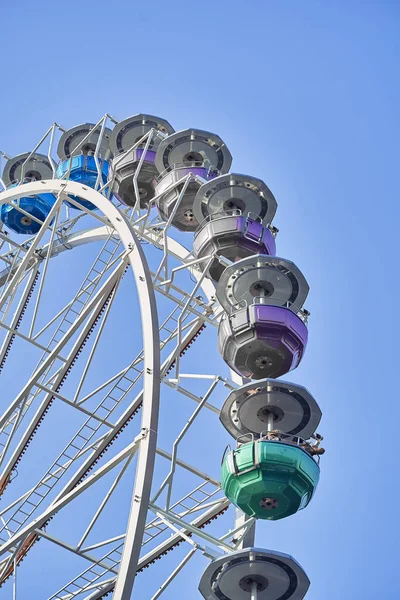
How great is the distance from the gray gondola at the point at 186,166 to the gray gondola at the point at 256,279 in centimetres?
288

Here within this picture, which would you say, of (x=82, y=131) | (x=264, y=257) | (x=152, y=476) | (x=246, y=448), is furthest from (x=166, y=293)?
(x=82, y=131)

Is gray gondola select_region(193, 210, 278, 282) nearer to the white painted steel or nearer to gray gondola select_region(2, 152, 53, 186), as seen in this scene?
the white painted steel

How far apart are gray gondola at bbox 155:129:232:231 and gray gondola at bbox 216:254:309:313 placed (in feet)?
9.45

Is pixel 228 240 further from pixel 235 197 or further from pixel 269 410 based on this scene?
pixel 269 410

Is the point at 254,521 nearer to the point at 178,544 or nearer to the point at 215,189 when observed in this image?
the point at 178,544

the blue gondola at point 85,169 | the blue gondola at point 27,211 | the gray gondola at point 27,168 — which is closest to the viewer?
the blue gondola at point 85,169

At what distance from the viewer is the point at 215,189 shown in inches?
914

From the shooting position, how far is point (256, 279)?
21094 millimetres

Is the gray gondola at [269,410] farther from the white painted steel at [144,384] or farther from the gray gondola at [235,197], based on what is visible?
the gray gondola at [235,197]

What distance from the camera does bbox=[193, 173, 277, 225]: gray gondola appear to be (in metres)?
23.2

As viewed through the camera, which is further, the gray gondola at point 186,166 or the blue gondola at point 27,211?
the blue gondola at point 27,211

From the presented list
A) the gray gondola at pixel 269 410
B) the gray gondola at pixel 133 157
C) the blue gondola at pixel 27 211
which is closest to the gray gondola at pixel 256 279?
the gray gondola at pixel 269 410

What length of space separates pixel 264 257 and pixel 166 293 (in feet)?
6.86

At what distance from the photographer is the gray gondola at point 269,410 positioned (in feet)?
62.0
